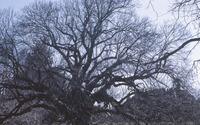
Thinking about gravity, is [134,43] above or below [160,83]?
Answer: above

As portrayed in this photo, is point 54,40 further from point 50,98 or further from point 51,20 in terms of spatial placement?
point 50,98

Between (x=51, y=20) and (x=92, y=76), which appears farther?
(x=51, y=20)

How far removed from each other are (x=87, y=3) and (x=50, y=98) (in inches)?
287

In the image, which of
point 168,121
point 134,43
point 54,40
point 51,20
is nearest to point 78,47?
point 54,40

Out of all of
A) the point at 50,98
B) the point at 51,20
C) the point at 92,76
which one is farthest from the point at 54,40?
the point at 50,98

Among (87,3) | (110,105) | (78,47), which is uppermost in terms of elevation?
(87,3)

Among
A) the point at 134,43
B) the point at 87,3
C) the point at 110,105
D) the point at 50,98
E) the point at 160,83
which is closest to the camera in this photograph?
the point at 50,98

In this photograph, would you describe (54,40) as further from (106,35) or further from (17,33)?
(106,35)

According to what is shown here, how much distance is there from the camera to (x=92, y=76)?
9625 mm

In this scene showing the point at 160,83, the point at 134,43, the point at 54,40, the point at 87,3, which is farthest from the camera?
the point at 87,3

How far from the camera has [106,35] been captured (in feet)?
43.4

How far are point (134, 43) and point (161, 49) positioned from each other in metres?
1.55

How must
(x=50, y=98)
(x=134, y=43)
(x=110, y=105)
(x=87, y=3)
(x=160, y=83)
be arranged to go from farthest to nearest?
1. (x=87, y=3)
2. (x=134, y=43)
3. (x=110, y=105)
4. (x=160, y=83)
5. (x=50, y=98)

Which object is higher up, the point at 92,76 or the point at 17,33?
the point at 17,33
